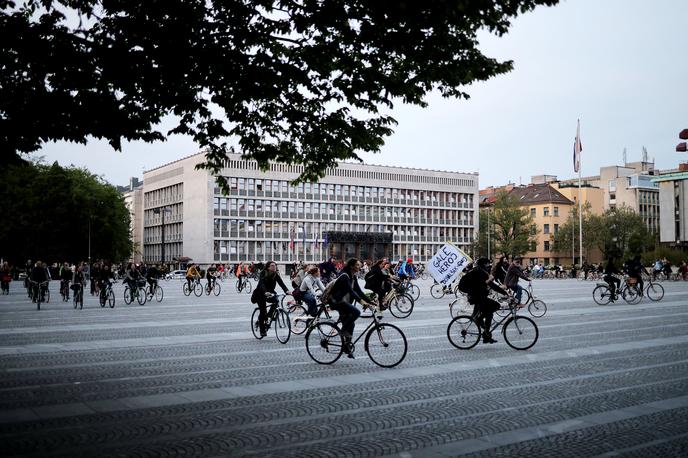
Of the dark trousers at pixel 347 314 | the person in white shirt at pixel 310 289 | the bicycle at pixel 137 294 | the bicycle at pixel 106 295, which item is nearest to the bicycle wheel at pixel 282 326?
the person in white shirt at pixel 310 289

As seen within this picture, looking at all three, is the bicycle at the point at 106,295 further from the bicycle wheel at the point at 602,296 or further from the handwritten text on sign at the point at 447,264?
the bicycle wheel at the point at 602,296

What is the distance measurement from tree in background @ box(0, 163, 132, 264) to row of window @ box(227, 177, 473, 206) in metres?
25.6

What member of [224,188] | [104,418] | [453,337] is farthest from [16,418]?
[453,337]

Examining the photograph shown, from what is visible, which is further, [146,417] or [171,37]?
[171,37]

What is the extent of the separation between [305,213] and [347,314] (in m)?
97.1

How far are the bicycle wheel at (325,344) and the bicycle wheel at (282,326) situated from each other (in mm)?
2919

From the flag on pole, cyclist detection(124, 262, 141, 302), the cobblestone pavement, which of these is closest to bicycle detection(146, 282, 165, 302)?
cyclist detection(124, 262, 141, 302)

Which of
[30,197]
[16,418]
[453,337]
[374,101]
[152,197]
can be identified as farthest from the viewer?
[152,197]

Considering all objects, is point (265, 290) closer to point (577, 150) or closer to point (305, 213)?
point (577, 150)

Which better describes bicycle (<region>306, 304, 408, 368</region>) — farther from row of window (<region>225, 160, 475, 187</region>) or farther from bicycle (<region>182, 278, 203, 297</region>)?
row of window (<region>225, 160, 475, 187</region>)

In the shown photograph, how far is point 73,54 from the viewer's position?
9453mm

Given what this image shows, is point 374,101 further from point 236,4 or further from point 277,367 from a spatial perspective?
point 277,367

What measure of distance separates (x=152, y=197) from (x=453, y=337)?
357 ft

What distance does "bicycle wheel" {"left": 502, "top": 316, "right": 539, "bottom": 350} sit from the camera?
13.4 metres
